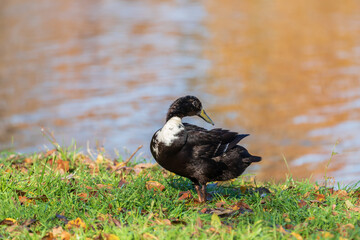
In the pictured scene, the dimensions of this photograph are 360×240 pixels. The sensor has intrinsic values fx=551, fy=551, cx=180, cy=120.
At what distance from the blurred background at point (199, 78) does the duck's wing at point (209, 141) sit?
1617mm

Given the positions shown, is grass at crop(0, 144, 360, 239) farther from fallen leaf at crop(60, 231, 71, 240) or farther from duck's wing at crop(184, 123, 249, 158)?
duck's wing at crop(184, 123, 249, 158)

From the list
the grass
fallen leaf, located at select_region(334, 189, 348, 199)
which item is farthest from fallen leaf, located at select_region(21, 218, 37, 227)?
fallen leaf, located at select_region(334, 189, 348, 199)

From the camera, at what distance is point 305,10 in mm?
25266

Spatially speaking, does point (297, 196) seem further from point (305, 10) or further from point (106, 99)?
point (305, 10)

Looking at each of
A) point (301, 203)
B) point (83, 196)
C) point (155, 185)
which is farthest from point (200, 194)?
point (83, 196)

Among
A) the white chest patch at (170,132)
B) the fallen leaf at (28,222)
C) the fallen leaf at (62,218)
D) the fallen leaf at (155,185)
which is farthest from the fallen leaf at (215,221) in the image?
the fallen leaf at (28,222)

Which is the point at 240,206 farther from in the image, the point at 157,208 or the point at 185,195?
the point at 157,208

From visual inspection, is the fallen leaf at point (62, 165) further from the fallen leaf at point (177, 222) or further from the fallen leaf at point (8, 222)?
the fallen leaf at point (177, 222)

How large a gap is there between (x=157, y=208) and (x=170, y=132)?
706 millimetres

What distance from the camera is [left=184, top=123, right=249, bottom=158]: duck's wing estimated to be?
16.8ft

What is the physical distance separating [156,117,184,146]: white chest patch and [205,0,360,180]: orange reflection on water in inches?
129

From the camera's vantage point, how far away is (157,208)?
5039 mm

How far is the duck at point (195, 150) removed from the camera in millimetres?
5012

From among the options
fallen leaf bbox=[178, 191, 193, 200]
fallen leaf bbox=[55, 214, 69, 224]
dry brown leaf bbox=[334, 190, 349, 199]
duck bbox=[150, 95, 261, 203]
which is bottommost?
dry brown leaf bbox=[334, 190, 349, 199]
